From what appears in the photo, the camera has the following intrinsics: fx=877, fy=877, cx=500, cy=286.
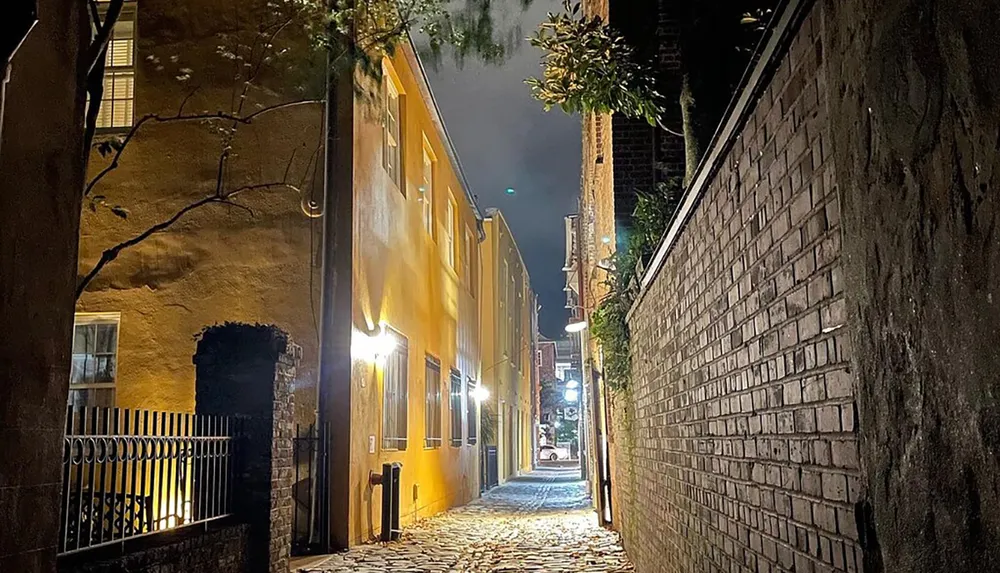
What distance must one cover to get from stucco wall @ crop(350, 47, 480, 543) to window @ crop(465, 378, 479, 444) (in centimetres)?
45

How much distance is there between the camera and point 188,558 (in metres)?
6.18

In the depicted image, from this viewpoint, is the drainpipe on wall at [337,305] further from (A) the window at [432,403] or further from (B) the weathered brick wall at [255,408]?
(A) the window at [432,403]

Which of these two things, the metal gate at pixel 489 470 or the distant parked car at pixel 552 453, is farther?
the distant parked car at pixel 552 453

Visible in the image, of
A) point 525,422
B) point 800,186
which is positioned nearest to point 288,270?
point 800,186

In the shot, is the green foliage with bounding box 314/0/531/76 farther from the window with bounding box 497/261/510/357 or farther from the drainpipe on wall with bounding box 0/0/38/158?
the window with bounding box 497/261/510/357

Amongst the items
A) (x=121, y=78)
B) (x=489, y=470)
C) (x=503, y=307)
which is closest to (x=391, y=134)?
(x=121, y=78)

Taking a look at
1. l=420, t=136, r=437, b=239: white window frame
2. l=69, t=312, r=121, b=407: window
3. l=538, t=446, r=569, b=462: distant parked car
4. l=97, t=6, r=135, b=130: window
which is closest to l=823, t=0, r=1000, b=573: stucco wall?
l=69, t=312, r=121, b=407: window

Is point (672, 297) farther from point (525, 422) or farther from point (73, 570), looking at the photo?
point (525, 422)

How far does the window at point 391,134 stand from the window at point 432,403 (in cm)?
408

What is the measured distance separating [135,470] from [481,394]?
19.7 meters

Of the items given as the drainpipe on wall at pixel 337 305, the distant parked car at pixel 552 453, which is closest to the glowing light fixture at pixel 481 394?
the drainpipe on wall at pixel 337 305

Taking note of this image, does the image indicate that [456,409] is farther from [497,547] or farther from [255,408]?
[255,408]

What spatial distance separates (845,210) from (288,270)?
946 cm

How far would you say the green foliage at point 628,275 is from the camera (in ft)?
27.4
